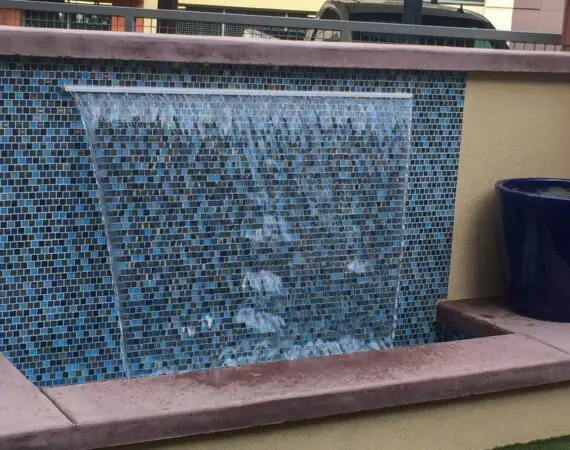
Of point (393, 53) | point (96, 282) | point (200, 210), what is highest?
point (393, 53)

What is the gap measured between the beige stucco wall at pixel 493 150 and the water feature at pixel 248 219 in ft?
1.45

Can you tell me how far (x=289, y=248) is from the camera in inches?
229

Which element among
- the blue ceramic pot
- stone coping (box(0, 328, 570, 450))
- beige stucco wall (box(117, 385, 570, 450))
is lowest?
beige stucco wall (box(117, 385, 570, 450))

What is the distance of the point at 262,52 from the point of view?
551 centimetres

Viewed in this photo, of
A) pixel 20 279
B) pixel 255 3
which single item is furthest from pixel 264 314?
pixel 255 3

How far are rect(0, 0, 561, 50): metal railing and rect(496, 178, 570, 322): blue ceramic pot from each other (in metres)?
1.18

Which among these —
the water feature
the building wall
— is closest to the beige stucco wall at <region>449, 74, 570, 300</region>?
the water feature

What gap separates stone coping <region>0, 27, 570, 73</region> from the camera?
5016 millimetres

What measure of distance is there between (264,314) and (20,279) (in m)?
1.30

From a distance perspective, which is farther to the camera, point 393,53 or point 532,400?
point 393,53

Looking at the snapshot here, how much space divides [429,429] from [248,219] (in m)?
1.50

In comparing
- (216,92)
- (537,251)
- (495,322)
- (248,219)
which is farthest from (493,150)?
(216,92)

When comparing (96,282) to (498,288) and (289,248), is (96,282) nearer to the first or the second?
(289,248)

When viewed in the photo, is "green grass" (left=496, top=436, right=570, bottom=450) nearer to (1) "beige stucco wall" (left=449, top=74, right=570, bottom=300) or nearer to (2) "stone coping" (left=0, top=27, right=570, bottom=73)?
(1) "beige stucco wall" (left=449, top=74, right=570, bottom=300)
